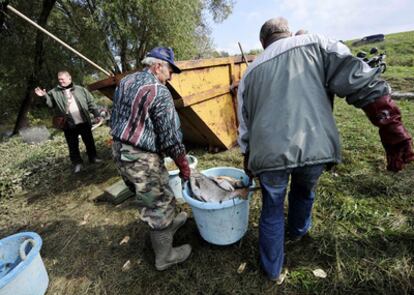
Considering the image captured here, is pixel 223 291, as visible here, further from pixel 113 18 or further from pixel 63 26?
pixel 63 26

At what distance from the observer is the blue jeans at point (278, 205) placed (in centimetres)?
169

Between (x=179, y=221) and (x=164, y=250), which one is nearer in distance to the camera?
(x=164, y=250)

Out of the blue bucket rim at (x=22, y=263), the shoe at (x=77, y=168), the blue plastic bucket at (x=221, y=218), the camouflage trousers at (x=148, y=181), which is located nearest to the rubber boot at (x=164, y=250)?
the camouflage trousers at (x=148, y=181)

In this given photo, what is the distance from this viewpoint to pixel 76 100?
4.07 metres

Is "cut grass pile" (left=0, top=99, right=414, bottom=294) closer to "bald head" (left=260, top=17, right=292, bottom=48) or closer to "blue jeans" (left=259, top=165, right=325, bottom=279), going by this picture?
"blue jeans" (left=259, top=165, right=325, bottom=279)

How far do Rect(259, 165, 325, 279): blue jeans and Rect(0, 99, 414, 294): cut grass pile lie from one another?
25cm

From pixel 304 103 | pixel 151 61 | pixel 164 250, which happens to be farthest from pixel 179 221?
pixel 304 103

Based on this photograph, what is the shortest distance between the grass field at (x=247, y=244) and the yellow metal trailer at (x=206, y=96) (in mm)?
594

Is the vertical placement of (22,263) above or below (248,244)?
above

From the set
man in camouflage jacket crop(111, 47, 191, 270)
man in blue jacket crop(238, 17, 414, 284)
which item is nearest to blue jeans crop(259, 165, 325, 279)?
man in blue jacket crop(238, 17, 414, 284)

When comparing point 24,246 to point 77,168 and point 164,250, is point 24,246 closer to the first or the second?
point 164,250

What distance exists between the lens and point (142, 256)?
2.44 meters

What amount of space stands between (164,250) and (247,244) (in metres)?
0.76

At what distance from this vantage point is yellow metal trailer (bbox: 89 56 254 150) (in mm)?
3463
